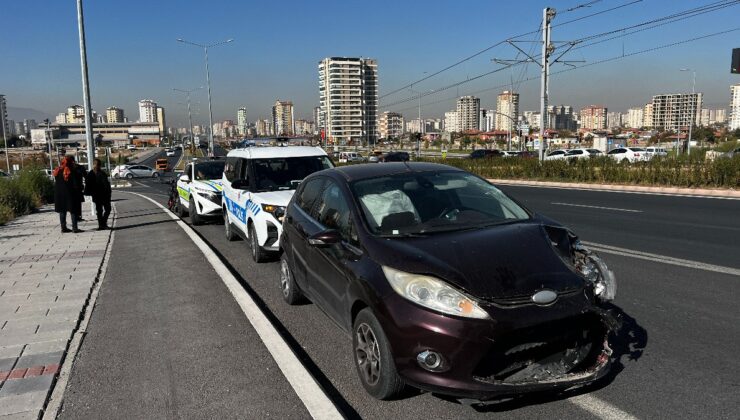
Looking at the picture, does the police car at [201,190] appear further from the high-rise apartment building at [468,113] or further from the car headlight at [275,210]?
the high-rise apartment building at [468,113]

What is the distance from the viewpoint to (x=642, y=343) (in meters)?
4.43

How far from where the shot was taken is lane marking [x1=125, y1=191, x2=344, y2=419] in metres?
3.47

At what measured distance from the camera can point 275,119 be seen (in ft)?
632

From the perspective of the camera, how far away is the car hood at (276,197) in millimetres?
7605

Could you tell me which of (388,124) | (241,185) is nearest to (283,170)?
(241,185)

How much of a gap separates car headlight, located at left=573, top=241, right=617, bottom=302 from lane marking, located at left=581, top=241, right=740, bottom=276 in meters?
3.94

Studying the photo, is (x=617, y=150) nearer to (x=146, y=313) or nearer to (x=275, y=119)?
(x=146, y=313)

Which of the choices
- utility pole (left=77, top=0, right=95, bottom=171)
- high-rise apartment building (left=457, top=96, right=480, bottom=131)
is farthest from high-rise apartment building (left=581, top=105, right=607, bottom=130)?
utility pole (left=77, top=0, right=95, bottom=171)

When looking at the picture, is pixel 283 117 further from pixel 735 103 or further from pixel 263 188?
pixel 263 188

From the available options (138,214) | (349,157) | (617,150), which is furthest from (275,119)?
(138,214)

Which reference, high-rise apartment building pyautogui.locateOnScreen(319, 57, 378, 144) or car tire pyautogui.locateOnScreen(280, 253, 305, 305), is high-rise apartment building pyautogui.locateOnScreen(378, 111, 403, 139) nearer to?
high-rise apartment building pyautogui.locateOnScreen(319, 57, 378, 144)

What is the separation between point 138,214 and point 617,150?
38.0 metres

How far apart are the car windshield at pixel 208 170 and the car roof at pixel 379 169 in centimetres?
871

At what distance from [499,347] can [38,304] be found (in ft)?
17.9
